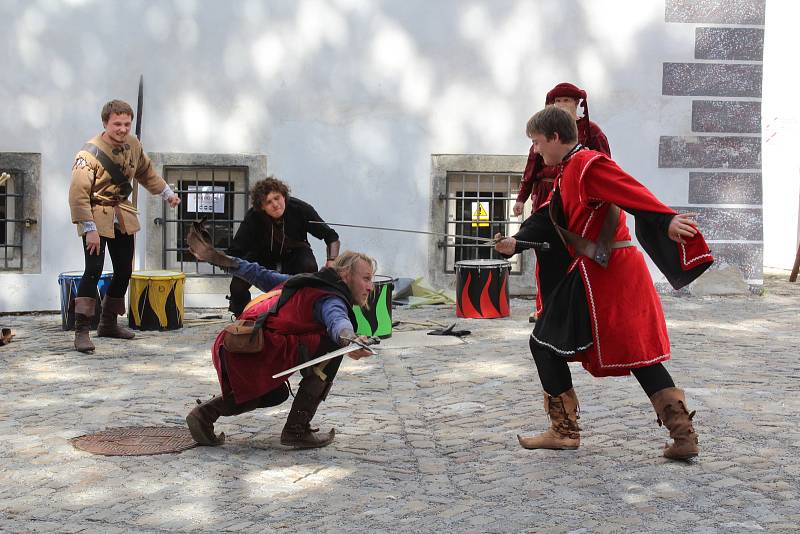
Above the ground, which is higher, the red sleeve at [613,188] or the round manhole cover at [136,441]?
the red sleeve at [613,188]

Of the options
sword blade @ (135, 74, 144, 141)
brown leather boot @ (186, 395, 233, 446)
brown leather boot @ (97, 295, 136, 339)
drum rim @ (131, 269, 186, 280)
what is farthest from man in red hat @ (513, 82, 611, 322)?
sword blade @ (135, 74, 144, 141)

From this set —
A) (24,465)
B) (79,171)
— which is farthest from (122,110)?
(24,465)

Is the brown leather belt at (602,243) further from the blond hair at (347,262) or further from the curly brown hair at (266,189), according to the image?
the curly brown hair at (266,189)

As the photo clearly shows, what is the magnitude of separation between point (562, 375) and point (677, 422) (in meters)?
0.51

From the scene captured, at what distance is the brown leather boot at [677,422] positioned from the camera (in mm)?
4629

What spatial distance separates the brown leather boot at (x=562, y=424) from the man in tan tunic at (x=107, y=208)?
12.4 ft

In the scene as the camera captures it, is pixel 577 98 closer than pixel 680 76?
Yes

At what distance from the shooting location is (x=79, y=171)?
25.5 ft

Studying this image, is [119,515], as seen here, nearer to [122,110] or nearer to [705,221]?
[122,110]

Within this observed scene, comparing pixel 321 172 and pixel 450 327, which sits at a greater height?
pixel 321 172

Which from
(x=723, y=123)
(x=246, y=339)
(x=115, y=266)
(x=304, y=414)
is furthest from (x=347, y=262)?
(x=723, y=123)

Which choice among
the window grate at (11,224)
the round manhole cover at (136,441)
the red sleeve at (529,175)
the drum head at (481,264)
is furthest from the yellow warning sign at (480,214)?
the round manhole cover at (136,441)

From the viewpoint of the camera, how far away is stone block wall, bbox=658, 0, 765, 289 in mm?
10406

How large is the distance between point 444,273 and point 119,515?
6553 millimetres
